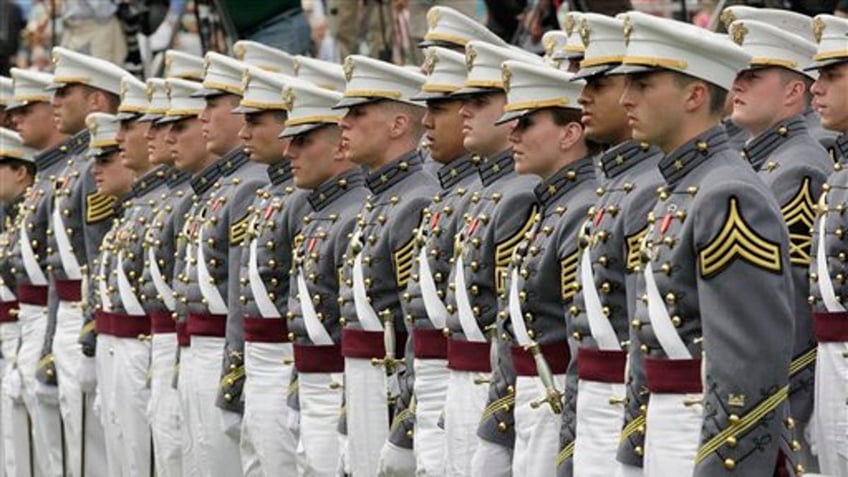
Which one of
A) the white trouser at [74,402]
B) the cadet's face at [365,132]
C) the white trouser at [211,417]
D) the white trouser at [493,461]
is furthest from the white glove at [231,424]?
the white trouser at [493,461]

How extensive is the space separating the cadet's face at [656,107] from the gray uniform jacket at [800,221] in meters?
1.55

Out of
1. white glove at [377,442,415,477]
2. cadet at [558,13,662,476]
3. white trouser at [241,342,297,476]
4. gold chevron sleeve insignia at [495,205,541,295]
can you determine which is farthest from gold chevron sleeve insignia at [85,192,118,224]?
cadet at [558,13,662,476]

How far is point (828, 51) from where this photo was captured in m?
10.4

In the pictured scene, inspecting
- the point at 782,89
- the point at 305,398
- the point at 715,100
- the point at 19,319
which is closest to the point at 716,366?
the point at 715,100

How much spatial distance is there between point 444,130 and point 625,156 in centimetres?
186

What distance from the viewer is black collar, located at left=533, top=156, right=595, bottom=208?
10.3 metres

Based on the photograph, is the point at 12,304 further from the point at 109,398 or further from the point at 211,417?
the point at 211,417

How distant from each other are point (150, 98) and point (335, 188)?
2866 millimetres

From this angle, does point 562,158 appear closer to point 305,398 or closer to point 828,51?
point 828,51

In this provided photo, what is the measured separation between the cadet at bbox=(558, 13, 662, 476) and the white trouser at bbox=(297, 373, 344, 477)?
265 centimetres

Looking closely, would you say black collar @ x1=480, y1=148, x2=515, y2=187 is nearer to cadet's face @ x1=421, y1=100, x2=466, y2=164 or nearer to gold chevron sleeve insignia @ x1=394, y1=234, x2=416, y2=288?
cadet's face @ x1=421, y1=100, x2=466, y2=164

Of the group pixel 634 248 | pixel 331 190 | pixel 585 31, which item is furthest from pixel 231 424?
pixel 634 248

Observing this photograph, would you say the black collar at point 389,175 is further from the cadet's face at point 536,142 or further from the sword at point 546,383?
the sword at point 546,383

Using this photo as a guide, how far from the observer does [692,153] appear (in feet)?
29.1
